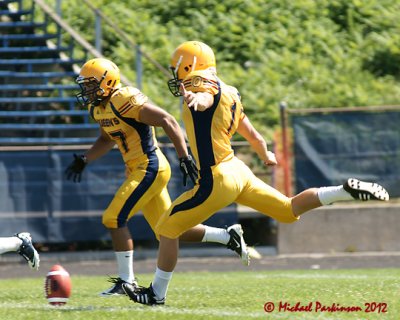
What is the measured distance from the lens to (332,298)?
6980 mm

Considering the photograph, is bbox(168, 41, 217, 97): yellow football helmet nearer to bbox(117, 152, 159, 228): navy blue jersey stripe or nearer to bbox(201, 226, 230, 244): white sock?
bbox(117, 152, 159, 228): navy blue jersey stripe

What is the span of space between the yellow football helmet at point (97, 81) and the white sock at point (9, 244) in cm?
121

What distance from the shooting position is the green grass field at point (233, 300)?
624 centimetres

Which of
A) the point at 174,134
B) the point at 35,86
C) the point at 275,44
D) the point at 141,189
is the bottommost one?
the point at 275,44

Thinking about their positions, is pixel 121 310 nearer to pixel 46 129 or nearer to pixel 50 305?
pixel 50 305

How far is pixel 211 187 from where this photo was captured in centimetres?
670

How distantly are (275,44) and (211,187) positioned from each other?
12024mm

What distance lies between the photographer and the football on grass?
6.76 meters

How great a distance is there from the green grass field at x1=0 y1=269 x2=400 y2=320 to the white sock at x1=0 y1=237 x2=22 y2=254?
0.36m

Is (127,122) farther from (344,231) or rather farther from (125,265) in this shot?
(344,231)

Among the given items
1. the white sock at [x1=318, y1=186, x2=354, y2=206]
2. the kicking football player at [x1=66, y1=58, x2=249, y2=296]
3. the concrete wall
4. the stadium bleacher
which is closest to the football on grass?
the kicking football player at [x1=66, y1=58, x2=249, y2=296]

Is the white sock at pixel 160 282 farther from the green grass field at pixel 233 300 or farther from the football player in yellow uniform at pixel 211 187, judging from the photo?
the green grass field at pixel 233 300

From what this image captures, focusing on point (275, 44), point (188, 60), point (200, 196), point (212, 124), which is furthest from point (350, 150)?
point (200, 196)

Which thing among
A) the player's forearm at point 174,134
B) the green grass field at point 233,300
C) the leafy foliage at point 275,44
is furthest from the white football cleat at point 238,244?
the leafy foliage at point 275,44
